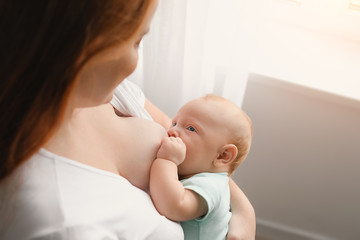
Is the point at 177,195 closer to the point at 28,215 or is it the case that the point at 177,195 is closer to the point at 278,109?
the point at 28,215

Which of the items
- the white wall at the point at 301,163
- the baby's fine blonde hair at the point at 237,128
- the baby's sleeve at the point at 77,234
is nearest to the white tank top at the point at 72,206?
the baby's sleeve at the point at 77,234

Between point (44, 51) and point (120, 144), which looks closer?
point (44, 51)

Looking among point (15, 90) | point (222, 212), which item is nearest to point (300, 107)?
point (222, 212)

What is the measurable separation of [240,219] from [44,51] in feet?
2.56

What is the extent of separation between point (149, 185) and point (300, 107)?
2.35 feet

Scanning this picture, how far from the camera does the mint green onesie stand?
1.02m

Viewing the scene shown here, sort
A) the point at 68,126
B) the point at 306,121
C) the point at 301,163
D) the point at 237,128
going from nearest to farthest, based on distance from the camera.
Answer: the point at 68,126
the point at 237,128
the point at 306,121
the point at 301,163

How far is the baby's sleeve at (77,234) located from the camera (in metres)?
0.69

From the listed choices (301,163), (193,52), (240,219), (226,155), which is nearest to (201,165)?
(226,155)

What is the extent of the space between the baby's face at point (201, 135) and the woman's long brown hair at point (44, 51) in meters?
0.52

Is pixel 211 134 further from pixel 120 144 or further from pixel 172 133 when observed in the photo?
pixel 120 144

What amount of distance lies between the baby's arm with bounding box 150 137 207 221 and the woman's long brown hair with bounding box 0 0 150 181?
1.17 feet

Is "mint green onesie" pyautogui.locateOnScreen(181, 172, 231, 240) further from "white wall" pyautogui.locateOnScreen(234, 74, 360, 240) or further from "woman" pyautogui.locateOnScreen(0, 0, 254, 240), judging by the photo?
"white wall" pyautogui.locateOnScreen(234, 74, 360, 240)

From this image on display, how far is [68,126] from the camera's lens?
0.83 m
